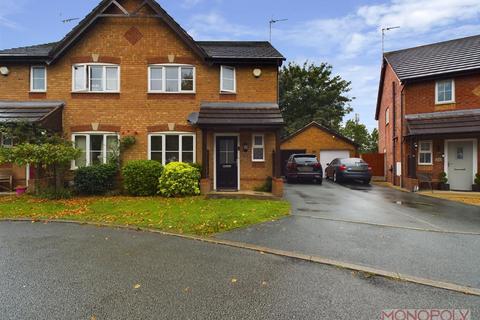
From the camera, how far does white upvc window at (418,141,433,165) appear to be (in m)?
15.6

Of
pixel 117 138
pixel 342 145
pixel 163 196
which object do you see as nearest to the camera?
pixel 163 196

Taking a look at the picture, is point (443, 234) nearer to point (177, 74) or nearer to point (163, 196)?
point (163, 196)

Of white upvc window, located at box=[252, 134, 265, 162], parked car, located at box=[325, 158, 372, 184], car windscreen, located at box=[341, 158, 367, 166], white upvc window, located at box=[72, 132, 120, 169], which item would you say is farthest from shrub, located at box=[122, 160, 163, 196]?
car windscreen, located at box=[341, 158, 367, 166]

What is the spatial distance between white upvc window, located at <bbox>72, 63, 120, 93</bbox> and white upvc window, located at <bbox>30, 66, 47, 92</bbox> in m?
1.41

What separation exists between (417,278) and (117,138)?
12.2 meters

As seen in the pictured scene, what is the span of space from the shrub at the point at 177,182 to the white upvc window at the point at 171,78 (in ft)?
12.4

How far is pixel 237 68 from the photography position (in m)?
13.2

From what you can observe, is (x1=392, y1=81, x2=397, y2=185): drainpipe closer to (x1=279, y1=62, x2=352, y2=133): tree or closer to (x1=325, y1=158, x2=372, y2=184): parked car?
(x1=325, y1=158, x2=372, y2=184): parked car

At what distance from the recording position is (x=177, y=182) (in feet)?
37.1

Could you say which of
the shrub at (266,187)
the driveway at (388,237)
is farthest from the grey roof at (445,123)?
the shrub at (266,187)

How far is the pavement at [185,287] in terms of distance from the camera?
10.8 feet

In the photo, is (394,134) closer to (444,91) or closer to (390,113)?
(390,113)

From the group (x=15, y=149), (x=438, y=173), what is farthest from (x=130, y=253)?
(x=438, y=173)

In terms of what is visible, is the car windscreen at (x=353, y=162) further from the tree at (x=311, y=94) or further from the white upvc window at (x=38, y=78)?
the tree at (x=311, y=94)
